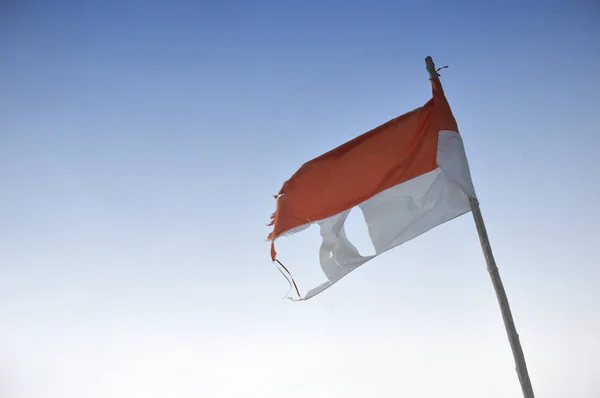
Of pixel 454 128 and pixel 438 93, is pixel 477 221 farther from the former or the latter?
pixel 438 93

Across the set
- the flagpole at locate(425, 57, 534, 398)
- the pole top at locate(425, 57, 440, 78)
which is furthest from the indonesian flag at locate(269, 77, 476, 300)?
the flagpole at locate(425, 57, 534, 398)

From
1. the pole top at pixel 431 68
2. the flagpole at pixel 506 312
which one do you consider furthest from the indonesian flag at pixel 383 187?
the flagpole at pixel 506 312

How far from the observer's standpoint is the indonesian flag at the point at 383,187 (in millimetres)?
8109

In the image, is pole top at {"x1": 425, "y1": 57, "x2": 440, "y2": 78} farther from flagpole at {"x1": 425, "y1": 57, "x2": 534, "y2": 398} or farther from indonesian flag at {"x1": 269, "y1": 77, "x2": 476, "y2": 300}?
flagpole at {"x1": 425, "y1": 57, "x2": 534, "y2": 398}

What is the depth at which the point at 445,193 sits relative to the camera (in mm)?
8062

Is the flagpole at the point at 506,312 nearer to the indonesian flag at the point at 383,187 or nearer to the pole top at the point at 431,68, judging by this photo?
the indonesian flag at the point at 383,187

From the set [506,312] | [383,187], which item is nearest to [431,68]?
[383,187]

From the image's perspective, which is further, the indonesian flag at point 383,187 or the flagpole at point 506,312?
the indonesian flag at point 383,187

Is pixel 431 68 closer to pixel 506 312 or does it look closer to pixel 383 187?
pixel 383 187

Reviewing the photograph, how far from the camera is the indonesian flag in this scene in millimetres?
8109

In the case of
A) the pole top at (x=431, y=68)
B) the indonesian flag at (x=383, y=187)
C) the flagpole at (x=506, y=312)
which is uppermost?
the pole top at (x=431, y=68)

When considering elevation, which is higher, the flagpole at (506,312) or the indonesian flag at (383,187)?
the indonesian flag at (383,187)

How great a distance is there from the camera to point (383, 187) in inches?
336

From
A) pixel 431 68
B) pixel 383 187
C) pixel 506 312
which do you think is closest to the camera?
pixel 506 312
